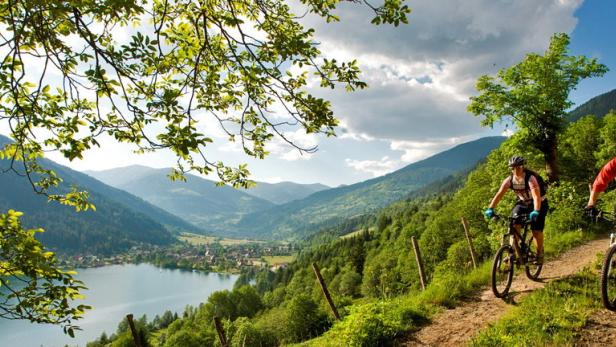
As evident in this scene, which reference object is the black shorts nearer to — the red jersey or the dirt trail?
the dirt trail

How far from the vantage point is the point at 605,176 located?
19.5 ft

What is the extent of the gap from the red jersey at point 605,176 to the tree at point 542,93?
62.0 feet

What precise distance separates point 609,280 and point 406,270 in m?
55.4

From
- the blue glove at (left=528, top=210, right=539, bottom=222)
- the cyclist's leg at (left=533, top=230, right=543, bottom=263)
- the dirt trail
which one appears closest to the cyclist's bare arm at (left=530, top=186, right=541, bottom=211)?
the blue glove at (left=528, top=210, right=539, bottom=222)

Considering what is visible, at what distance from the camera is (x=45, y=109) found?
502 centimetres

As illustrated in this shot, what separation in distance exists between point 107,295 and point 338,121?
186537 mm

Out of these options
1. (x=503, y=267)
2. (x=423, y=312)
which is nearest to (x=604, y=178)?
(x=503, y=267)

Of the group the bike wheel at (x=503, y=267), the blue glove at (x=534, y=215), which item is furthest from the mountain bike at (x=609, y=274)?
the bike wheel at (x=503, y=267)

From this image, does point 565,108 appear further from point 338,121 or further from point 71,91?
point 71,91

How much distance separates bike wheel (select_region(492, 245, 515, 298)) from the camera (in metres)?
8.95

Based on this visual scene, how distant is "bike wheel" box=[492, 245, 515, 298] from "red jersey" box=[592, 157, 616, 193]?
131 inches

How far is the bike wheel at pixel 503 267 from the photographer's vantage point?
29.4ft

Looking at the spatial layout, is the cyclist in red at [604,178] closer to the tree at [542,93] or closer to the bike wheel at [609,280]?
the bike wheel at [609,280]

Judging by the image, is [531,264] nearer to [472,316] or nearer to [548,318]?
[472,316]
